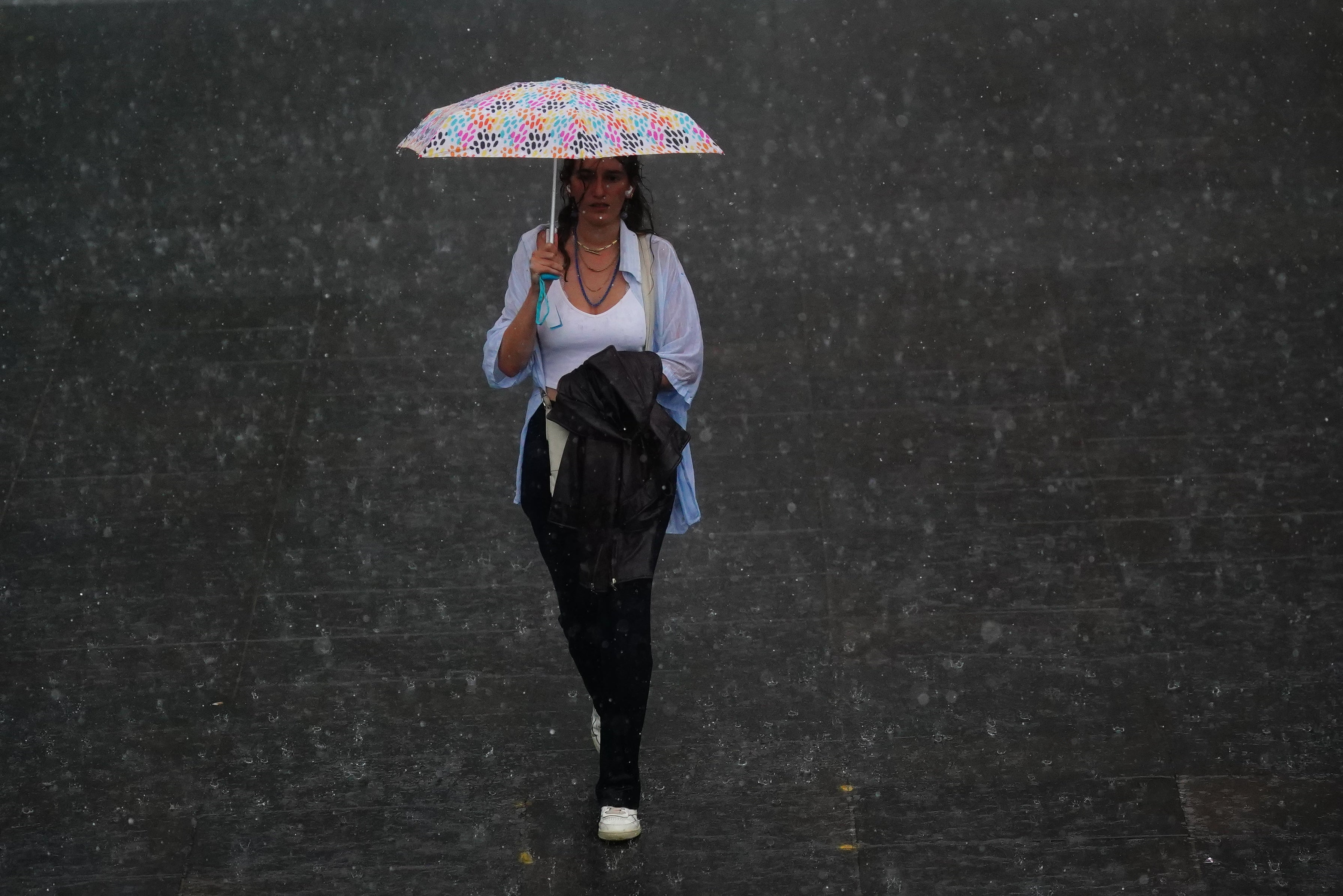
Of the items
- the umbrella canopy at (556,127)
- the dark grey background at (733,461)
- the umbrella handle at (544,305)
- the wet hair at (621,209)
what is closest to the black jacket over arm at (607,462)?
the umbrella handle at (544,305)

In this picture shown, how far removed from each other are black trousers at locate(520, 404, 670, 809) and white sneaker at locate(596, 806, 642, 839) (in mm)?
20

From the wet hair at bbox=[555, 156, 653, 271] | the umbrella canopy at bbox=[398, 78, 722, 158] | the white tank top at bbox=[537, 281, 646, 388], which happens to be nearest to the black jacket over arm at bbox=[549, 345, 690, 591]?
the white tank top at bbox=[537, 281, 646, 388]

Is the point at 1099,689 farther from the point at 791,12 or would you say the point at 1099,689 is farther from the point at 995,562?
the point at 791,12

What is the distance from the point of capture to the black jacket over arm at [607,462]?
5.30m

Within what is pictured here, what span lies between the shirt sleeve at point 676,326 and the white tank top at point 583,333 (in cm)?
9

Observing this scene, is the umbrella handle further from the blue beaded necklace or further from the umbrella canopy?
the umbrella canopy

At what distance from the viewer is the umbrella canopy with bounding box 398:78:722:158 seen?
4953 mm

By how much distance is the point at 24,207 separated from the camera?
32.2 feet

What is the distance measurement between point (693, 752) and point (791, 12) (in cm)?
665

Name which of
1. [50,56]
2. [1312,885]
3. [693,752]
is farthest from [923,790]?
[50,56]

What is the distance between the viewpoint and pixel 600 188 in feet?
17.5

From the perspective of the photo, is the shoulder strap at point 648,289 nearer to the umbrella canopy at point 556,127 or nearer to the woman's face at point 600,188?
the woman's face at point 600,188

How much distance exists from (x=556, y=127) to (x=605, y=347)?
750 millimetres

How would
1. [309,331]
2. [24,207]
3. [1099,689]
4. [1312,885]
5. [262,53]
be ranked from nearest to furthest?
[1312,885] → [1099,689] → [309,331] → [24,207] → [262,53]
